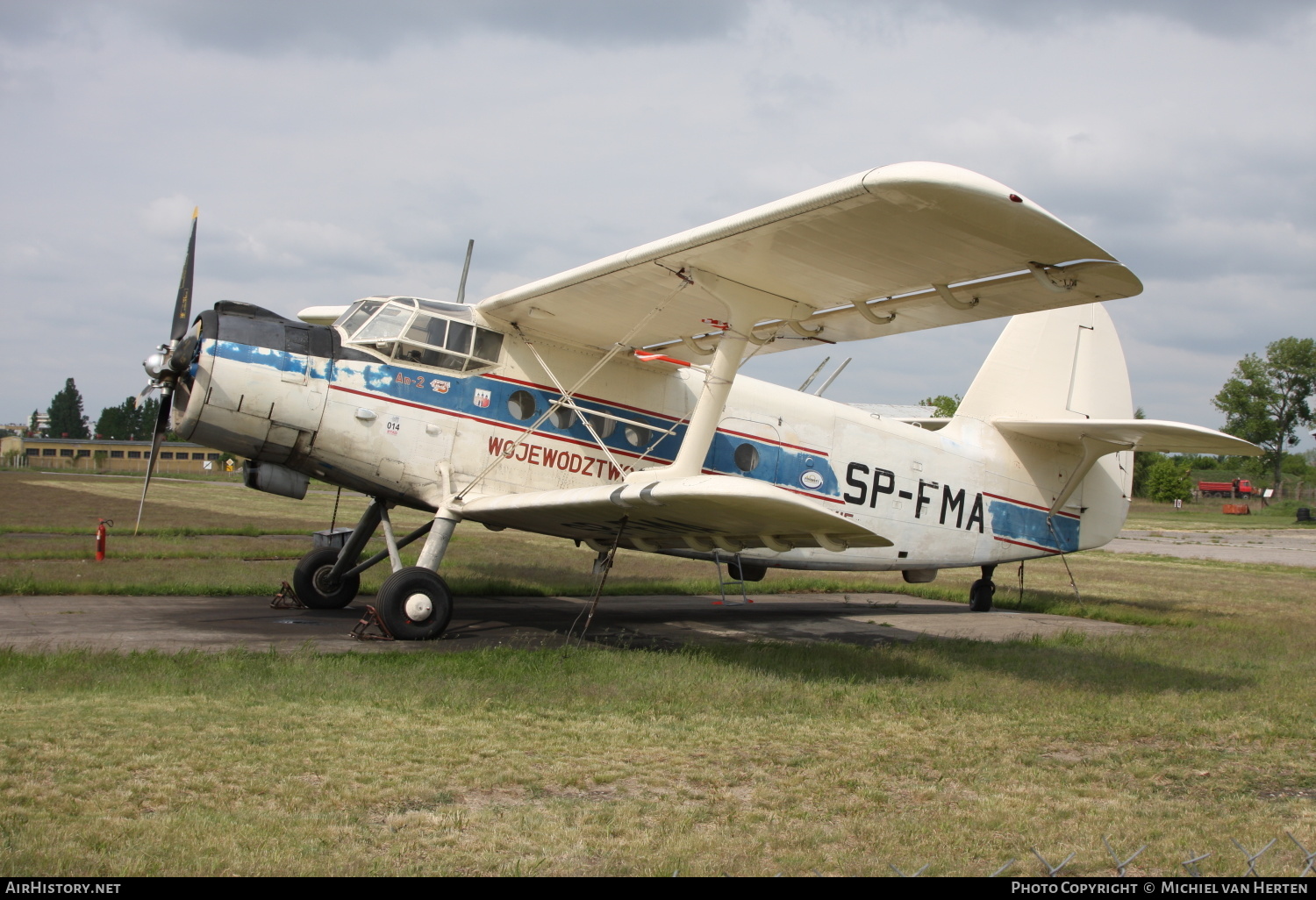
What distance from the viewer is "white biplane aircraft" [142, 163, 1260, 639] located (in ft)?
25.8

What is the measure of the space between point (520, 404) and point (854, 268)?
4.11 metres

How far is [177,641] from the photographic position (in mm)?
8594

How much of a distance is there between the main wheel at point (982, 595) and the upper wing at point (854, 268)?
571 cm

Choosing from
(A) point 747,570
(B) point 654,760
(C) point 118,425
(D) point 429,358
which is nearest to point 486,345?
(D) point 429,358

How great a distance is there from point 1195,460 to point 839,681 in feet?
485

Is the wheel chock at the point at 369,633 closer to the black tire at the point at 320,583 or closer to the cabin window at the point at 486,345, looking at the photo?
the black tire at the point at 320,583

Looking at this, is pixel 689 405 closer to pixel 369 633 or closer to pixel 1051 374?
pixel 369 633

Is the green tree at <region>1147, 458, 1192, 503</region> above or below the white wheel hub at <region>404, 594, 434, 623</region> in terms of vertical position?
above

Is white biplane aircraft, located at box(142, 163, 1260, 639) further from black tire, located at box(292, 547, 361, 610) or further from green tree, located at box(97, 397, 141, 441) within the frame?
green tree, located at box(97, 397, 141, 441)

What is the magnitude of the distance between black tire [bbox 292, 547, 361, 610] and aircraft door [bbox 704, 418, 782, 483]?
15.7 feet

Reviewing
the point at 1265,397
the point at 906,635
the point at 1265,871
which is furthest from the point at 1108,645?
the point at 1265,397

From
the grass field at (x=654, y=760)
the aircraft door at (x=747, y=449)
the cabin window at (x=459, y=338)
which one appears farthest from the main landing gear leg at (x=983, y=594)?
the cabin window at (x=459, y=338)

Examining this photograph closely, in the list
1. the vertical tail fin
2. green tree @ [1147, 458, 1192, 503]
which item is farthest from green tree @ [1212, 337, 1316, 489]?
the vertical tail fin

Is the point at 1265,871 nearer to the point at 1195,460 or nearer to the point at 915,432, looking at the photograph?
the point at 915,432
